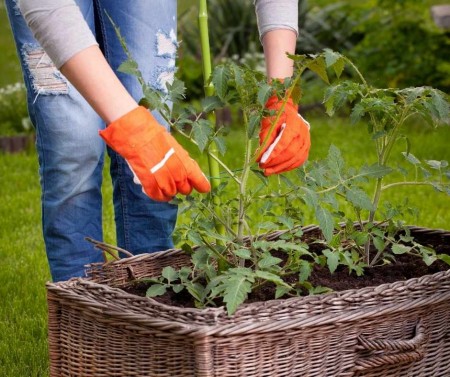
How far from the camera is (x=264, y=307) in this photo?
1.61 meters

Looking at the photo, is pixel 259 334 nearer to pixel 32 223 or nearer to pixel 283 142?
pixel 283 142

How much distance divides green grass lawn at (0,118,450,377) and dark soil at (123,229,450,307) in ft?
2.31

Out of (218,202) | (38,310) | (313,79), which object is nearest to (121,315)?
(218,202)

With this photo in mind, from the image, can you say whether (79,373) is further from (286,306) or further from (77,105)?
(77,105)

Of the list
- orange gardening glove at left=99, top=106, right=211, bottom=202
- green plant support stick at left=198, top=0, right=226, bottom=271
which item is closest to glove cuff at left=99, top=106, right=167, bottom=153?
orange gardening glove at left=99, top=106, right=211, bottom=202

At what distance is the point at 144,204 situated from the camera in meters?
2.38

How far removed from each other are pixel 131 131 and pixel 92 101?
0.11 meters

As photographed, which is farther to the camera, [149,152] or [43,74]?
[43,74]

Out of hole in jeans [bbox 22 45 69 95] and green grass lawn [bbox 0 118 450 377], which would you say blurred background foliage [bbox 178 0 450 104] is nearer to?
green grass lawn [bbox 0 118 450 377]

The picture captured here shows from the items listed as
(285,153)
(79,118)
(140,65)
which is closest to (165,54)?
(140,65)

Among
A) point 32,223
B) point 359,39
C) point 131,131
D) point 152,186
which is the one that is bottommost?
point 32,223

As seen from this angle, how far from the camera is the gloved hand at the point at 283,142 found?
183 centimetres

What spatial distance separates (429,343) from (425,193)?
7.21ft

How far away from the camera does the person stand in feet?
5.73
